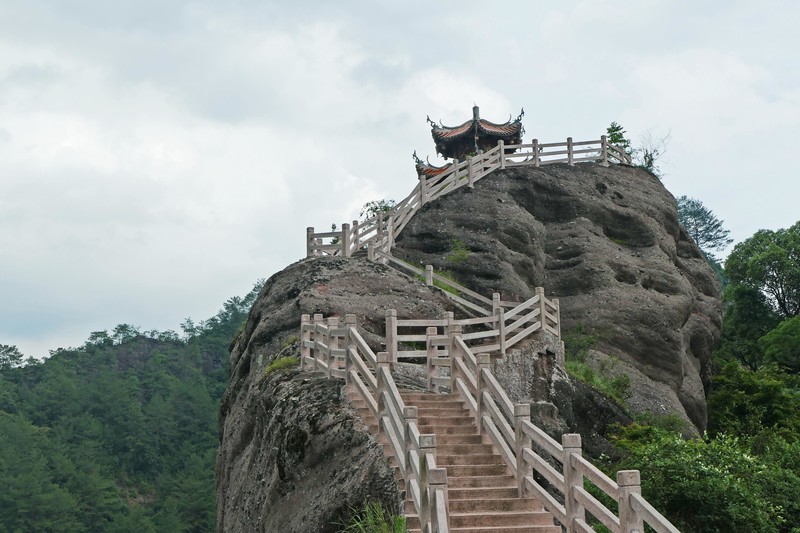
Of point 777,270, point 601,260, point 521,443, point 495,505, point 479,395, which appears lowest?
point 495,505

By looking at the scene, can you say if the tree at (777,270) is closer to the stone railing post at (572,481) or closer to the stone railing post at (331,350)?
the stone railing post at (331,350)

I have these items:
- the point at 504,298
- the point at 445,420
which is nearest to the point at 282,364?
the point at 445,420

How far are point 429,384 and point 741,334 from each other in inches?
1268

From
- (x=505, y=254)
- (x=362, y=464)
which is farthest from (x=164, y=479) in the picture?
(x=362, y=464)

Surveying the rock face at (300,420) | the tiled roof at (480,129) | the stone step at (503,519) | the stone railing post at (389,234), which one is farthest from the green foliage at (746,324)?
the stone step at (503,519)

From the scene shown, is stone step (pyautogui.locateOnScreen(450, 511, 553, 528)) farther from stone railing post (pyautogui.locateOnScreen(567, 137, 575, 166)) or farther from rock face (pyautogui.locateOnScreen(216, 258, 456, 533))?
stone railing post (pyautogui.locateOnScreen(567, 137, 575, 166))

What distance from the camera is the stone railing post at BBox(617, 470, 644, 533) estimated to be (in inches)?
473

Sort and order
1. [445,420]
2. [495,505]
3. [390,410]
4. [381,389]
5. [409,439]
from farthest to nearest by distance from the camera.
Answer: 1. [445,420]
2. [381,389]
3. [390,410]
4. [495,505]
5. [409,439]

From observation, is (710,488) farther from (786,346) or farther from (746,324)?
(746,324)

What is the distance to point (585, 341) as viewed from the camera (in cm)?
3092

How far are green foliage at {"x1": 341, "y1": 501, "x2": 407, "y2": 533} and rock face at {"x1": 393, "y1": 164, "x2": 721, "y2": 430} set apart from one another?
15216 millimetres

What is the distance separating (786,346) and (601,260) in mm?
10806

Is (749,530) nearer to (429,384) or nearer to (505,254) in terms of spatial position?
(429,384)

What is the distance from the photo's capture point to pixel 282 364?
21172mm
